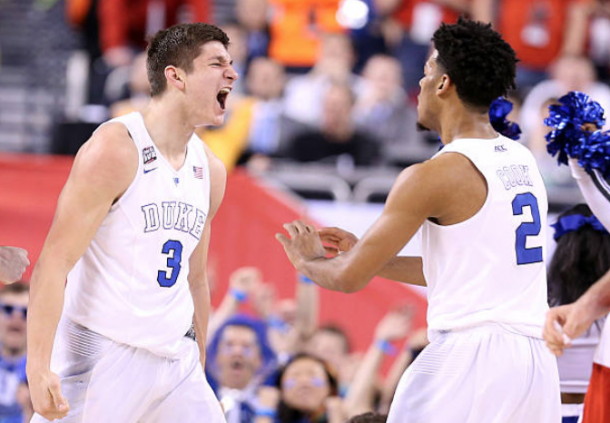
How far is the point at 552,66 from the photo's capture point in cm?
1091

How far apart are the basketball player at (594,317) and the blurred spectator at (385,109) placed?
5.88 meters

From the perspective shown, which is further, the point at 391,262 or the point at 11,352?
the point at 11,352

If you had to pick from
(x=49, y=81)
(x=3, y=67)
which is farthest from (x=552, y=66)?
(x=3, y=67)

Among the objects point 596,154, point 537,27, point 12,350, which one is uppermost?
point 537,27

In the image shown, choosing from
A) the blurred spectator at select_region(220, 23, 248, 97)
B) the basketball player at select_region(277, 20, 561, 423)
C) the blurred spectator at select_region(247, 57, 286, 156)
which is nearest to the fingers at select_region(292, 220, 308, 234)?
the basketball player at select_region(277, 20, 561, 423)

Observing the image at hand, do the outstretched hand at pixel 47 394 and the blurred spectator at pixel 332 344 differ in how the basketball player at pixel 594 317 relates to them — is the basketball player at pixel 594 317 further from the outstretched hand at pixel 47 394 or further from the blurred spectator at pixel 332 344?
the blurred spectator at pixel 332 344

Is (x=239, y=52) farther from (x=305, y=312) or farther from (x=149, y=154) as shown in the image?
(x=149, y=154)

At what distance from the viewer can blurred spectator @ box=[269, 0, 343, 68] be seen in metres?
11.2

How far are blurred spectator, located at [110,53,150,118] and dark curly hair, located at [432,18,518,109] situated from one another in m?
→ 6.30

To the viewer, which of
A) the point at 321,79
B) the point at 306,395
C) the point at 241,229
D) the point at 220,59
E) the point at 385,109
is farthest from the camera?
the point at 321,79

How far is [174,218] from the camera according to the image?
3857 mm

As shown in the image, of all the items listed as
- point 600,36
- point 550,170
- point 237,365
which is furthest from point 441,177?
point 600,36

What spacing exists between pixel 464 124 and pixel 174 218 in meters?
1.20

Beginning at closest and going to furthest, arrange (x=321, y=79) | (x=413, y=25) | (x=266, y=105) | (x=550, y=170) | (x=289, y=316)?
(x=289, y=316) → (x=550, y=170) → (x=266, y=105) → (x=321, y=79) → (x=413, y=25)
